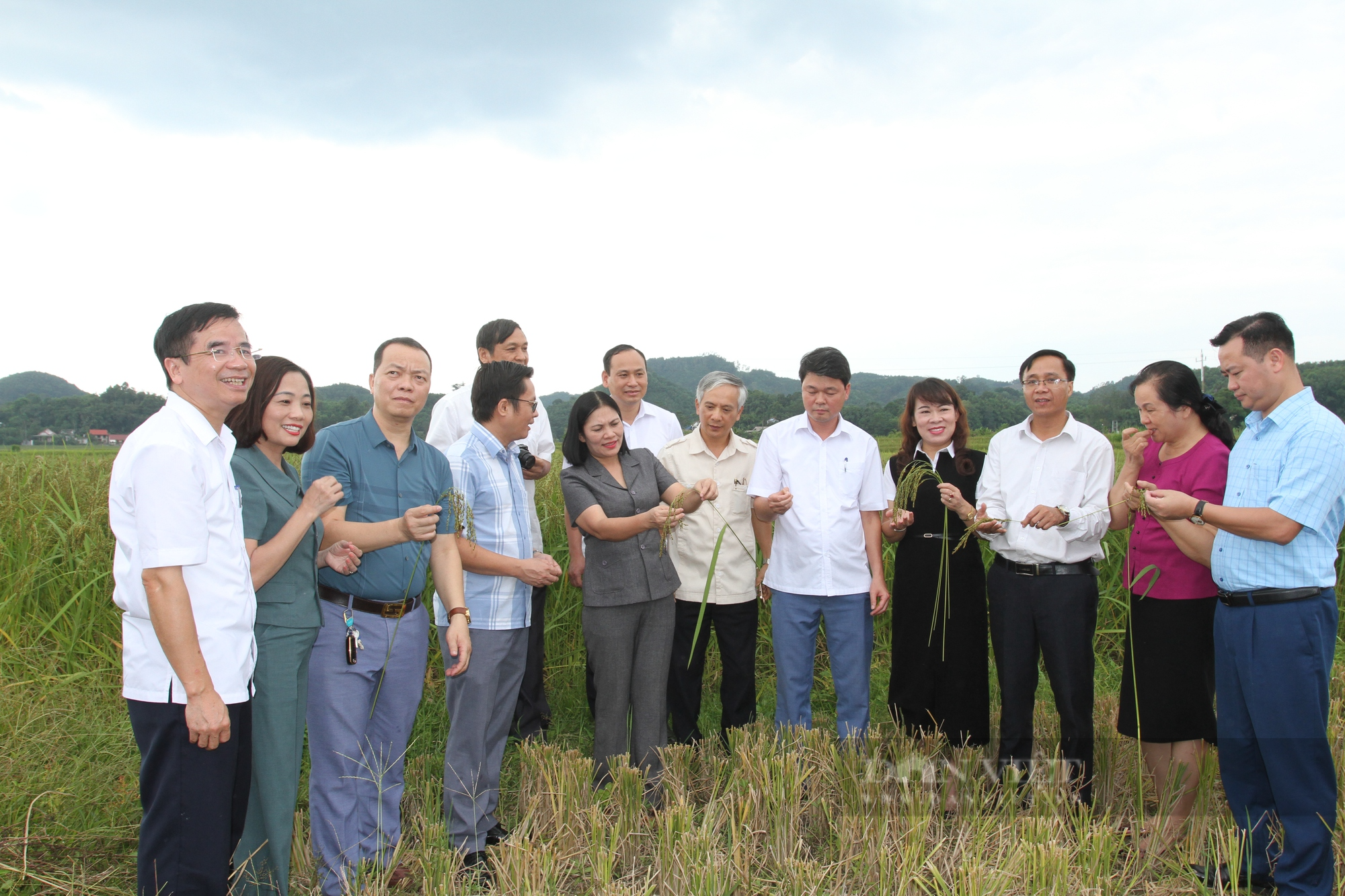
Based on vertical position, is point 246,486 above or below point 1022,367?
below

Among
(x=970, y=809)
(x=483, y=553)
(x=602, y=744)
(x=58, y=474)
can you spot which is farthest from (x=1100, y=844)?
(x=58, y=474)

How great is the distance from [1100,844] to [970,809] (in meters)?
0.62

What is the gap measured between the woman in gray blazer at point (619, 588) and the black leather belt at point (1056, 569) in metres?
1.64

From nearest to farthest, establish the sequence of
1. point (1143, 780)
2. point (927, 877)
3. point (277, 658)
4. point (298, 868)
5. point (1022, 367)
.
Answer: point (277, 658)
point (927, 877)
point (298, 868)
point (1143, 780)
point (1022, 367)

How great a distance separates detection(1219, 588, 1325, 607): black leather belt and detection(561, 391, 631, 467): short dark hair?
9.58ft

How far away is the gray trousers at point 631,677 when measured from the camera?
13.2 ft

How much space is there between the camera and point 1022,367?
13.8ft

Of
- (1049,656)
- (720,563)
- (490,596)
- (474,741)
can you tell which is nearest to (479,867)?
(474,741)

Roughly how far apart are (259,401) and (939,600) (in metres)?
3.47

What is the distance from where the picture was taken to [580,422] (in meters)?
4.17

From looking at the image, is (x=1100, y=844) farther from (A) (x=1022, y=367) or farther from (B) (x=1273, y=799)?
(A) (x=1022, y=367)

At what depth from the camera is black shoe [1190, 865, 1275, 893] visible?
331 centimetres

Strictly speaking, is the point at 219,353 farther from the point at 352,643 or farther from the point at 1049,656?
the point at 1049,656

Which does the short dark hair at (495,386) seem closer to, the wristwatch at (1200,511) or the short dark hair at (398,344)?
the short dark hair at (398,344)
